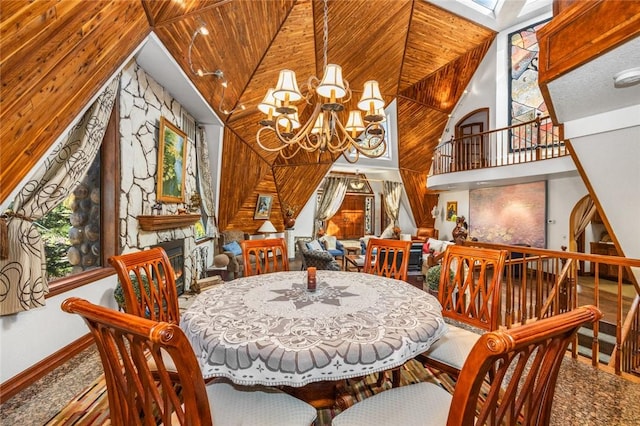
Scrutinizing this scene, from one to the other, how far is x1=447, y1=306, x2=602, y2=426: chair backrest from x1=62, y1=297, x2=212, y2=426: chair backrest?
67 centimetres

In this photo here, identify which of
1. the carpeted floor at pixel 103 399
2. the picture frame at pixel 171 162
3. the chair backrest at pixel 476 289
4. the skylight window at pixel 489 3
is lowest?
the carpeted floor at pixel 103 399

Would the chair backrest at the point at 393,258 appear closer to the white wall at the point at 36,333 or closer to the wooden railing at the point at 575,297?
the wooden railing at the point at 575,297

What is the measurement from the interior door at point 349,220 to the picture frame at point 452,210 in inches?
117

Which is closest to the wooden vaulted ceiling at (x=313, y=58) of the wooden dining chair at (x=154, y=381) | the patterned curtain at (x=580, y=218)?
the wooden dining chair at (x=154, y=381)

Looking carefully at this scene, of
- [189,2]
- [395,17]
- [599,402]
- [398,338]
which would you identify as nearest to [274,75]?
[189,2]

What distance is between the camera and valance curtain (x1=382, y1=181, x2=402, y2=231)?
374 inches

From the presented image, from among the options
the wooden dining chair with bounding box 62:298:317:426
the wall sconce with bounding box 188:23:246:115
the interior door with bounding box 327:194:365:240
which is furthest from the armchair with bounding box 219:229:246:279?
the interior door with bounding box 327:194:365:240

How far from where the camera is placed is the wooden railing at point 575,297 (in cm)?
207

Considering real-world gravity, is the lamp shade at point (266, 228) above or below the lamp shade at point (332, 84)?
below

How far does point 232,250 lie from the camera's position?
17.8 feet

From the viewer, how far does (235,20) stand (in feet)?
9.24

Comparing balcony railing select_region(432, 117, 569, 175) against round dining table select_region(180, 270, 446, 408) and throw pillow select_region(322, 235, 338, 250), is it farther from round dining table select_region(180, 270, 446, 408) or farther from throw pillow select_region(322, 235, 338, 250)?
round dining table select_region(180, 270, 446, 408)

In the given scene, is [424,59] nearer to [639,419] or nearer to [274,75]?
[274,75]

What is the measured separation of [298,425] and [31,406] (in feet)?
5.73
